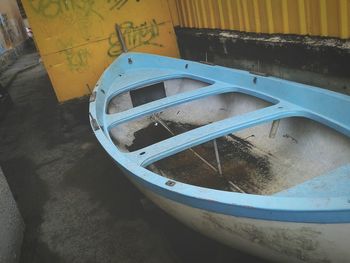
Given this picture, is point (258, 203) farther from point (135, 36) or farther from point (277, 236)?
point (135, 36)

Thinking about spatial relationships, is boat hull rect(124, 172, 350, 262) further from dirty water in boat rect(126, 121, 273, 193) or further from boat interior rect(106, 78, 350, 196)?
dirty water in boat rect(126, 121, 273, 193)

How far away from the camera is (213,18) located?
16.7 ft

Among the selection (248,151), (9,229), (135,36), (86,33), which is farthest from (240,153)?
(86,33)

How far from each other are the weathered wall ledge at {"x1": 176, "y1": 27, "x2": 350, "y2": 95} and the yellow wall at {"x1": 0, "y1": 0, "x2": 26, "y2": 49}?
40.4ft

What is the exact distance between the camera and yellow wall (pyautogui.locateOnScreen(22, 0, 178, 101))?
528 centimetres

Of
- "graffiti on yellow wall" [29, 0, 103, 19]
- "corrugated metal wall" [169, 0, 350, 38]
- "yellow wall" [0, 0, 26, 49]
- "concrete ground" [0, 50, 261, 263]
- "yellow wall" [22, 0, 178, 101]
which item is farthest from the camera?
"yellow wall" [0, 0, 26, 49]

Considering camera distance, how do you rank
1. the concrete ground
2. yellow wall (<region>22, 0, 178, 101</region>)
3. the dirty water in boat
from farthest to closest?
1. yellow wall (<region>22, 0, 178, 101</region>)
2. the dirty water in boat
3. the concrete ground

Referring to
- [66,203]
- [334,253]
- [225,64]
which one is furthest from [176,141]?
[225,64]

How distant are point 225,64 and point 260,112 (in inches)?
89.5

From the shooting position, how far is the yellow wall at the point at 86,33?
528 centimetres

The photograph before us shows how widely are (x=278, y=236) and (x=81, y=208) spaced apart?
2.42m

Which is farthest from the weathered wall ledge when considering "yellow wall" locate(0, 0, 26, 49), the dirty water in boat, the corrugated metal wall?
"yellow wall" locate(0, 0, 26, 49)

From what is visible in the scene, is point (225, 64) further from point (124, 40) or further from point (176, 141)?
point (176, 141)

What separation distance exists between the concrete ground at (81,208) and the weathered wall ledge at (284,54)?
1975mm
